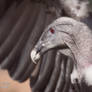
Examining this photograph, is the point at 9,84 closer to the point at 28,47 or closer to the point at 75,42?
the point at 28,47

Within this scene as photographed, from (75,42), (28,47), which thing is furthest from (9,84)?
(75,42)

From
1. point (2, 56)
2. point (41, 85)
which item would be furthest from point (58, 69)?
point (2, 56)

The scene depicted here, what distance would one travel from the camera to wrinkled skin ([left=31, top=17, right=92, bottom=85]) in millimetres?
707

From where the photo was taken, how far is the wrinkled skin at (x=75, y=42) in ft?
2.32

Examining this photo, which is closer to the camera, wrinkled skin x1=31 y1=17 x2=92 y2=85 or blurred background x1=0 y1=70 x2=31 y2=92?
wrinkled skin x1=31 y1=17 x2=92 y2=85

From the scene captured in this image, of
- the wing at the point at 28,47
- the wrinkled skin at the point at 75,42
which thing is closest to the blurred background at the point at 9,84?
the wing at the point at 28,47

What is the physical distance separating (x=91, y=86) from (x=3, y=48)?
0.33 meters

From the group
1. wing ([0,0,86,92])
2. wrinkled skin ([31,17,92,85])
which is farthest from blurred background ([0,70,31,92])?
wrinkled skin ([31,17,92,85])

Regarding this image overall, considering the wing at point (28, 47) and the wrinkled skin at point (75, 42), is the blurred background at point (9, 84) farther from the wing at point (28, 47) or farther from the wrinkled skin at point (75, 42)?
the wrinkled skin at point (75, 42)

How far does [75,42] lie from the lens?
72 centimetres

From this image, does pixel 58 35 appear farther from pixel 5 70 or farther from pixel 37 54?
pixel 5 70

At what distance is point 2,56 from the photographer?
87cm

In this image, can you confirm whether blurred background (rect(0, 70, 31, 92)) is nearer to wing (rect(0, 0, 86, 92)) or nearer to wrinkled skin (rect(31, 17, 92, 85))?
wing (rect(0, 0, 86, 92))

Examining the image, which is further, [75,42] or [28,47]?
[28,47]
